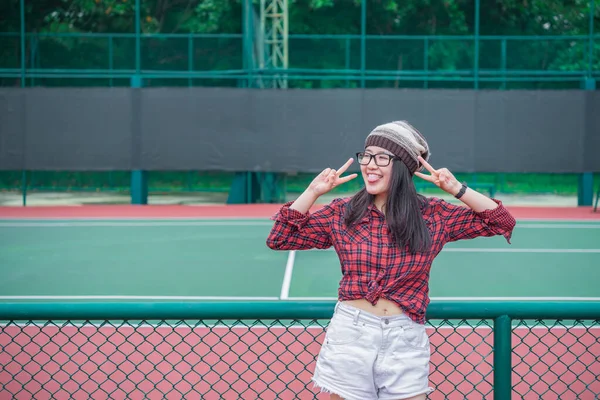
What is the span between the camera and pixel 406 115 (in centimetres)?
1806

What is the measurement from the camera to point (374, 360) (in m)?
2.59

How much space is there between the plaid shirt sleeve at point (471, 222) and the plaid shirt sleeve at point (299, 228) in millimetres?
419

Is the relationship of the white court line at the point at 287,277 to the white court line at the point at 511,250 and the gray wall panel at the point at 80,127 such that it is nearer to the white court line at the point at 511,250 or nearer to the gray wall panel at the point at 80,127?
the white court line at the point at 511,250

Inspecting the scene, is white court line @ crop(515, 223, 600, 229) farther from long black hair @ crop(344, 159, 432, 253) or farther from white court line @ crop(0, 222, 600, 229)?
long black hair @ crop(344, 159, 432, 253)

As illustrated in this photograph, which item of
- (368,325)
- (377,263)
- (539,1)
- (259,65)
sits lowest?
(368,325)

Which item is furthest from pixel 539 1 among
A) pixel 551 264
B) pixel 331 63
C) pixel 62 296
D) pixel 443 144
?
pixel 62 296

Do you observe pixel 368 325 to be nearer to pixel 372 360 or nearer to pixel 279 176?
pixel 372 360

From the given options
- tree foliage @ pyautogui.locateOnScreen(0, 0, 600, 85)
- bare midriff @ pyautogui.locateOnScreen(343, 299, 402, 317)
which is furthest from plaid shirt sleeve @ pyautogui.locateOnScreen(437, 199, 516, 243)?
tree foliage @ pyautogui.locateOnScreen(0, 0, 600, 85)

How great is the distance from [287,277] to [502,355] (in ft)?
21.6

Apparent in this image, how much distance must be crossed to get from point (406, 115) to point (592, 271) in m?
8.85

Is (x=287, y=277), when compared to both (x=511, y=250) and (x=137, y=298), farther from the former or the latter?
(x=511, y=250)

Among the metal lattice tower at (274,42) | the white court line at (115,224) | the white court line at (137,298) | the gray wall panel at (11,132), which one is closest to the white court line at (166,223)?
the white court line at (115,224)

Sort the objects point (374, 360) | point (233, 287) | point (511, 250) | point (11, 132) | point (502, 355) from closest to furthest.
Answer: point (374, 360) → point (502, 355) → point (233, 287) → point (511, 250) → point (11, 132)

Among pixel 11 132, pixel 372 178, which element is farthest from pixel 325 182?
pixel 11 132
